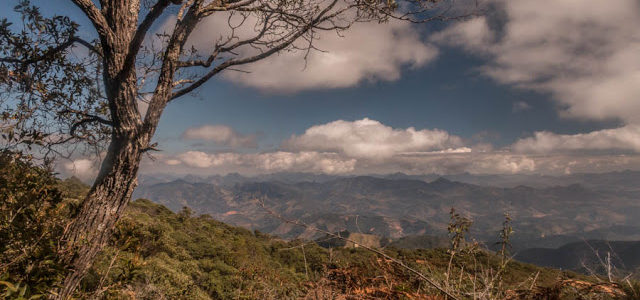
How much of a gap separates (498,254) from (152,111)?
505cm

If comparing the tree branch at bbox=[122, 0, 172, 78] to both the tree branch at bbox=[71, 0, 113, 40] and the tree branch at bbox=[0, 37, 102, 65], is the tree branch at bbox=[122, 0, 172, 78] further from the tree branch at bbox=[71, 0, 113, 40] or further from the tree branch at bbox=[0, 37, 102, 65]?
the tree branch at bbox=[0, 37, 102, 65]

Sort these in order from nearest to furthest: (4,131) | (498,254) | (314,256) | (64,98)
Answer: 1. (498,254)
2. (4,131)
3. (64,98)
4. (314,256)

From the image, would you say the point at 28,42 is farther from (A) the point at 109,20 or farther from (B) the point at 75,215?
(B) the point at 75,215

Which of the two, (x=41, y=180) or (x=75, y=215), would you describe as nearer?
(x=75, y=215)

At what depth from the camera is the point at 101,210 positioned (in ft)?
12.4

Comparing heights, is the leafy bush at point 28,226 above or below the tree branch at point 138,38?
below

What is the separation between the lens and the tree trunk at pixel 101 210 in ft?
11.9

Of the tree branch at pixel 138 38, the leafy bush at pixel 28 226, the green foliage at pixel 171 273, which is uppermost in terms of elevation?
the tree branch at pixel 138 38

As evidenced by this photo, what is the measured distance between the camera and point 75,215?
12.4ft

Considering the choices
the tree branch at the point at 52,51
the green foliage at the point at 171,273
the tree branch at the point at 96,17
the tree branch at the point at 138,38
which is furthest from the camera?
the green foliage at the point at 171,273

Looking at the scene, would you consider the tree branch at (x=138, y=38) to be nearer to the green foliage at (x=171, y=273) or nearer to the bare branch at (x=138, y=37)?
the bare branch at (x=138, y=37)

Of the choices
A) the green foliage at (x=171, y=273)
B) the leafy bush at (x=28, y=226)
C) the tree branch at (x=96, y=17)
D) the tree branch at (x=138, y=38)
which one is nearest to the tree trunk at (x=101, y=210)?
the leafy bush at (x=28, y=226)

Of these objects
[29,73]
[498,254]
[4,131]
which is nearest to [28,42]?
[29,73]

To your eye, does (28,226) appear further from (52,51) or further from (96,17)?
(96,17)
